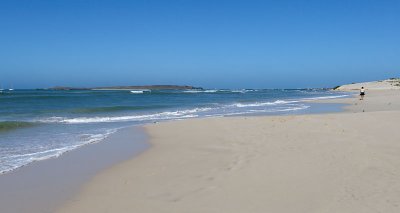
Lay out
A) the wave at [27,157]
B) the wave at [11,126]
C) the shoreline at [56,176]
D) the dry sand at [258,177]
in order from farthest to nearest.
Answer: the wave at [11,126] → the wave at [27,157] → the shoreline at [56,176] → the dry sand at [258,177]

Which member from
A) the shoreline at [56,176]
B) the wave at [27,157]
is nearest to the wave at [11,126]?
the wave at [27,157]

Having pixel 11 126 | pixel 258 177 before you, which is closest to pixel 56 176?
pixel 258 177

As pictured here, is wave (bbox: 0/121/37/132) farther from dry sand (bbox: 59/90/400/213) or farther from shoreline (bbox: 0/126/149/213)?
dry sand (bbox: 59/90/400/213)

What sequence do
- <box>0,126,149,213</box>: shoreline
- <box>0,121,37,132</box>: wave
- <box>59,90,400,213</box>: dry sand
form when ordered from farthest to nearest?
<box>0,121,37,132</box>: wave
<box>0,126,149,213</box>: shoreline
<box>59,90,400,213</box>: dry sand

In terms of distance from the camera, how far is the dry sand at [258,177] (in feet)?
16.5

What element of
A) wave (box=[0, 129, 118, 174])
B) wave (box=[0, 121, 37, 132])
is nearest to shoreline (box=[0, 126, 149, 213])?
wave (box=[0, 129, 118, 174])

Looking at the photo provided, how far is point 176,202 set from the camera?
5.25m

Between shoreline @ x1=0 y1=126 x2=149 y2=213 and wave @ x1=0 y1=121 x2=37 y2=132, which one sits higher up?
shoreline @ x1=0 y1=126 x2=149 y2=213

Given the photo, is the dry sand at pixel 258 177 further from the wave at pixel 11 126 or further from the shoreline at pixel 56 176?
the wave at pixel 11 126

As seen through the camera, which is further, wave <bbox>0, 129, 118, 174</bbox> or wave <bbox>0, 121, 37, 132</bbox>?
wave <bbox>0, 121, 37, 132</bbox>

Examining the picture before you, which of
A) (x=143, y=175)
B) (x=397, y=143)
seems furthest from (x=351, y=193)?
(x=397, y=143)

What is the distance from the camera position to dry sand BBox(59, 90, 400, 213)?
5.04 metres

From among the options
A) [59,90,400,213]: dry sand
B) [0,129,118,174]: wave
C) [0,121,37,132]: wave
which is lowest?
[0,121,37,132]: wave

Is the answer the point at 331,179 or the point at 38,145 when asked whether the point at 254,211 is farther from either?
the point at 38,145
